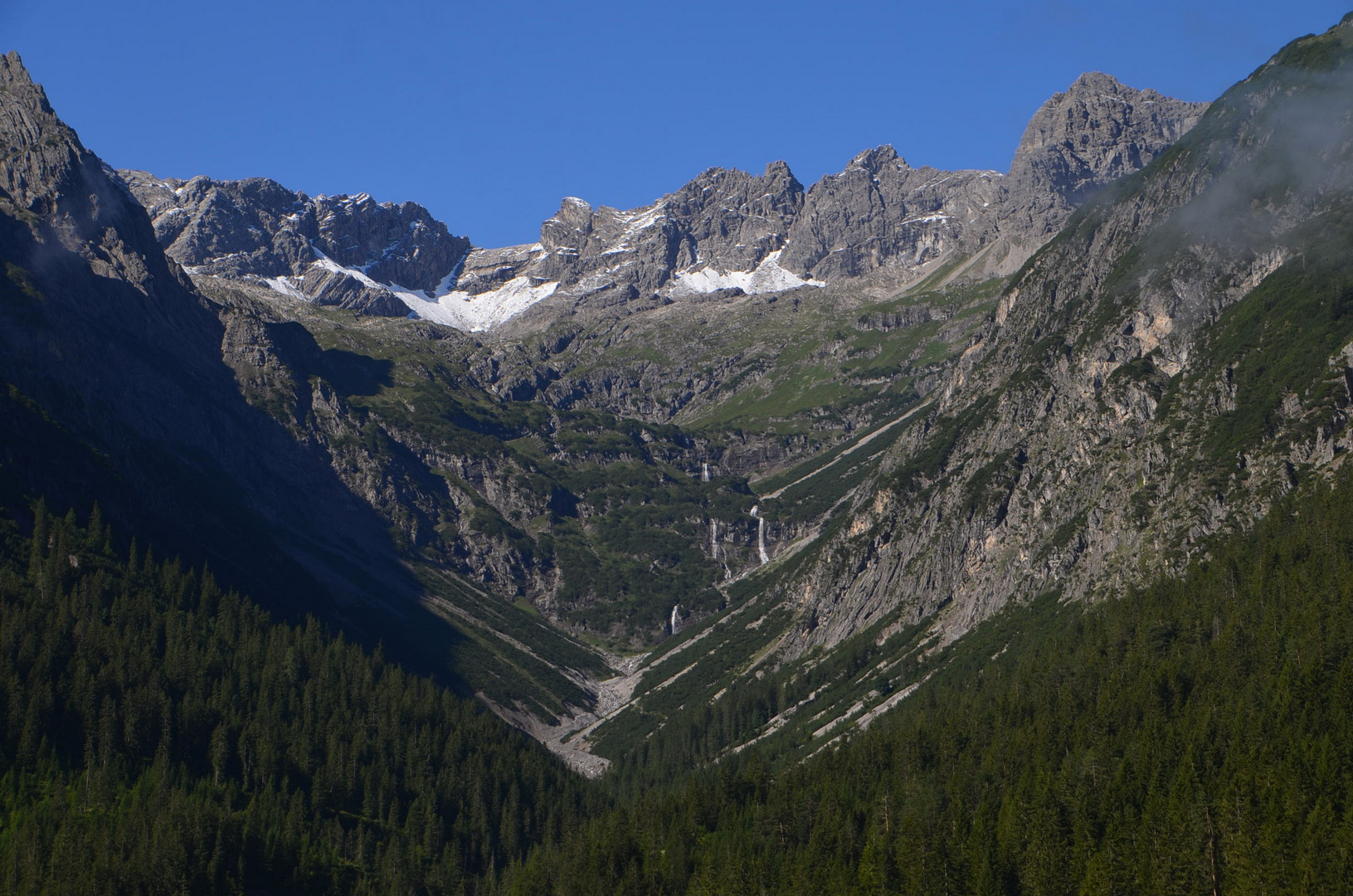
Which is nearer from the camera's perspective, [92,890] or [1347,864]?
[1347,864]

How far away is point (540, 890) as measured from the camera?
628ft

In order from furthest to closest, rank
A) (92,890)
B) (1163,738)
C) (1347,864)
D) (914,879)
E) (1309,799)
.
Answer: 1. (92,890)
2. (1163,738)
3. (914,879)
4. (1309,799)
5. (1347,864)

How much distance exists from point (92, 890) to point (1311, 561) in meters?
178

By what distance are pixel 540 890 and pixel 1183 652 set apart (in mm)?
99506

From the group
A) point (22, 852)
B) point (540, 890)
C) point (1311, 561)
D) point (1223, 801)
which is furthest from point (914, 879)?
point (22, 852)

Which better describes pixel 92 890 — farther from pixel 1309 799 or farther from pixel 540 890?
pixel 1309 799

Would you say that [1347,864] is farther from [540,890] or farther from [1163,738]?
[540,890]

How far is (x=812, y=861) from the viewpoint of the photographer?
6407 inches

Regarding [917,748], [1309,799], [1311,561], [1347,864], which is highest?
[1311,561]

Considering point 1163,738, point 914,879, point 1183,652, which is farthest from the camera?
point 1183,652

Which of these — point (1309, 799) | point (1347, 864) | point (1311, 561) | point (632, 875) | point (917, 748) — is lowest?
point (1347, 864)

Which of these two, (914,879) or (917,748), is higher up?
(917,748)

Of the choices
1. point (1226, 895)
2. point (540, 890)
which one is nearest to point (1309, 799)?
point (1226, 895)

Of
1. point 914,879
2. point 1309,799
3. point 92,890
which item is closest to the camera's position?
point 1309,799
